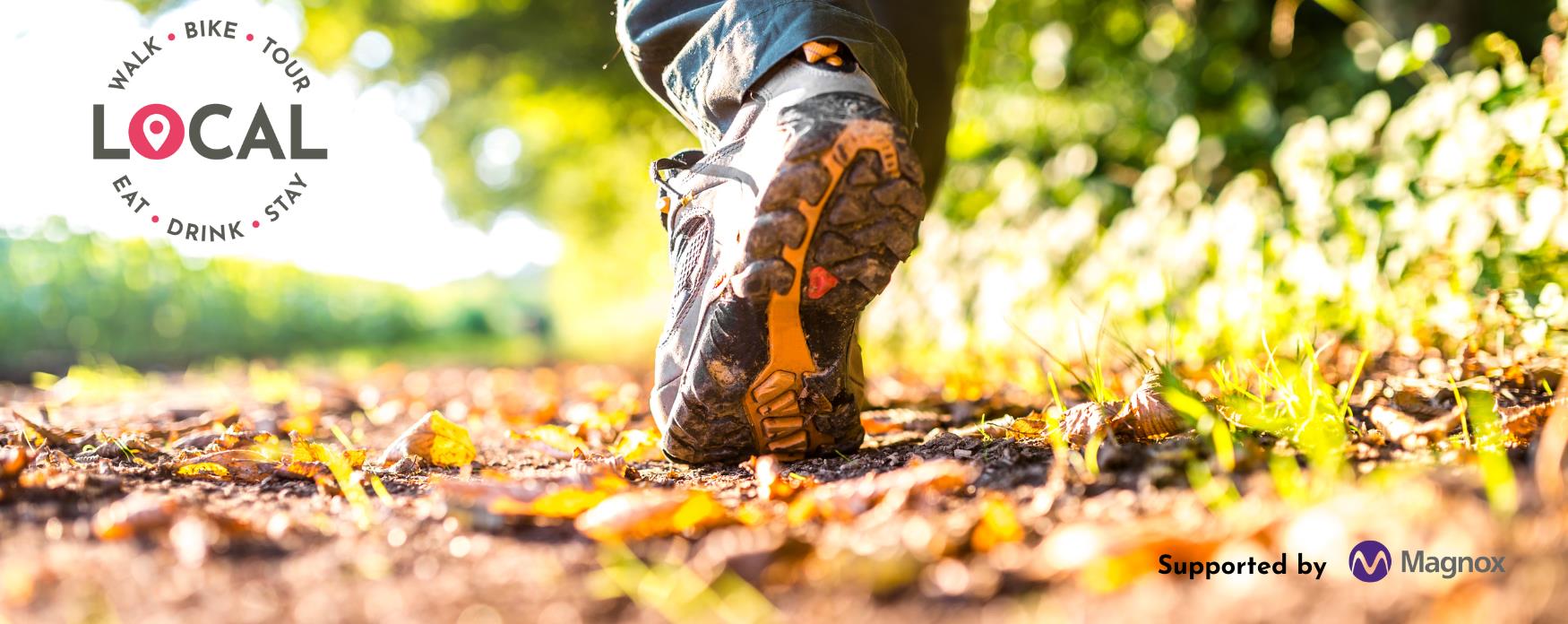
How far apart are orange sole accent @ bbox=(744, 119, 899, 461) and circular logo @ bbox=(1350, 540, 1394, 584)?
26.2 inches

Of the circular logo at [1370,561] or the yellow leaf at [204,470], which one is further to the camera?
the yellow leaf at [204,470]

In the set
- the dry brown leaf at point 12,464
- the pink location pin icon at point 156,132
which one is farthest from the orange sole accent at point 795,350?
the pink location pin icon at point 156,132

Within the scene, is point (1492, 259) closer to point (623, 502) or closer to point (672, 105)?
point (672, 105)

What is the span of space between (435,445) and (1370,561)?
1.24m

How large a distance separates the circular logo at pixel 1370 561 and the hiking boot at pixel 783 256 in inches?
26.1

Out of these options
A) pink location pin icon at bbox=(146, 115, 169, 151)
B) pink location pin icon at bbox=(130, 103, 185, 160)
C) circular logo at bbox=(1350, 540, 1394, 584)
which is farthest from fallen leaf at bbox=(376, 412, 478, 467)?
pink location pin icon at bbox=(146, 115, 169, 151)

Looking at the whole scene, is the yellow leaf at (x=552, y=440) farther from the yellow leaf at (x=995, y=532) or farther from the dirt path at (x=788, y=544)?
the yellow leaf at (x=995, y=532)

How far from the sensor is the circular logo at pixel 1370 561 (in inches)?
25.2

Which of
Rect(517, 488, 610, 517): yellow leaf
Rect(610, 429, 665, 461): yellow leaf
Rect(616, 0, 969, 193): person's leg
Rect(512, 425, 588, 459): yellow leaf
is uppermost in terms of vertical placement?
Rect(616, 0, 969, 193): person's leg

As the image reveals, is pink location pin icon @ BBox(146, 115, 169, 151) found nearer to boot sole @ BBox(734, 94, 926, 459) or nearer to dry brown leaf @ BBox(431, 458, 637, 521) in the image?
boot sole @ BBox(734, 94, 926, 459)

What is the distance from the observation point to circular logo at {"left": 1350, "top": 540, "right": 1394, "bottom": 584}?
2.10ft

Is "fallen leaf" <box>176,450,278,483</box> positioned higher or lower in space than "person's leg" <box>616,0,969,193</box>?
lower

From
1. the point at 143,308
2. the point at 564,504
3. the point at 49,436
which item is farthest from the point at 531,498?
the point at 143,308

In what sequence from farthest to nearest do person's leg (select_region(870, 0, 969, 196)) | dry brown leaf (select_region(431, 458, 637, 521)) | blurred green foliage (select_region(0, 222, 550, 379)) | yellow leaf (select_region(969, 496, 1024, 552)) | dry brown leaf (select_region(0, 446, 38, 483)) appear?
blurred green foliage (select_region(0, 222, 550, 379)), person's leg (select_region(870, 0, 969, 196)), dry brown leaf (select_region(0, 446, 38, 483)), dry brown leaf (select_region(431, 458, 637, 521)), yellow leaf (select_region(969, 496, 1024, 552))
